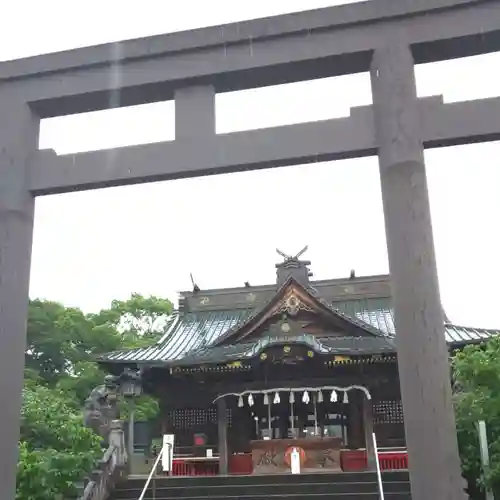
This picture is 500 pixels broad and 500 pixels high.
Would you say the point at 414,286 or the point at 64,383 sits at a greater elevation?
the point at 64,383

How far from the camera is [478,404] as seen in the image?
982 centimetres

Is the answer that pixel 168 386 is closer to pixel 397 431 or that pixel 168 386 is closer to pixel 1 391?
pixel 397 431

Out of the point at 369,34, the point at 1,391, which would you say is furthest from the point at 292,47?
the point at 1,391

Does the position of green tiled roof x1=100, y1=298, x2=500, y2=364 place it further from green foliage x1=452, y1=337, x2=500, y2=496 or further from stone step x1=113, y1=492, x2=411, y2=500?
green foliage x1=452, y1=337, x2=500, y2=496

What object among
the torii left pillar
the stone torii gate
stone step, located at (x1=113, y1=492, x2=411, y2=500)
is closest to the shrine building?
stone step, located at (x1=113, y1=492, x2=411, y2=500)

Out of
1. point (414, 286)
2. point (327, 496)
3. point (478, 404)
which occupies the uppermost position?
point (414, 286)

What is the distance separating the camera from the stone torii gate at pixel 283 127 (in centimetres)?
418

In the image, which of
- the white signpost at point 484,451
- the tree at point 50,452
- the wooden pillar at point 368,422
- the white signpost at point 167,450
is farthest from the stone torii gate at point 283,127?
the wooden pillar at point 368,422

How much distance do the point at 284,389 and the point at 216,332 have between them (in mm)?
4806

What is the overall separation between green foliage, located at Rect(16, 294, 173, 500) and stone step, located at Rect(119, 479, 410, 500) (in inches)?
55.3

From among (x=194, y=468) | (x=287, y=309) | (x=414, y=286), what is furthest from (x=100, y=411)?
(x=414, y=286)

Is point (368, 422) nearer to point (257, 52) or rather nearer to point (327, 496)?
point (327, 496)

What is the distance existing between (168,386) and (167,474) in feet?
8.22

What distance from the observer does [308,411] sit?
16.8 m
